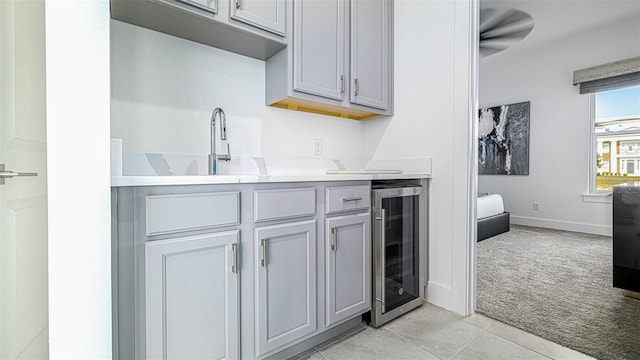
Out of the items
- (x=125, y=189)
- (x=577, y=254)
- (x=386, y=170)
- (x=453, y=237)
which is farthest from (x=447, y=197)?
(x=577, y=254)

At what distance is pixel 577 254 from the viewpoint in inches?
119

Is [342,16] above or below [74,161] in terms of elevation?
above

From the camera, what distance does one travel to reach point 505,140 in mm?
4645

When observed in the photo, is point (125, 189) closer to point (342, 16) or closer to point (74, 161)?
point (74, 161)

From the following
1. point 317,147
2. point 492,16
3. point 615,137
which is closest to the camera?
point 317,147

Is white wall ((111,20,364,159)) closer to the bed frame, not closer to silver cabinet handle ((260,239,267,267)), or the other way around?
silver cabinet handle ((260,239,267,267))

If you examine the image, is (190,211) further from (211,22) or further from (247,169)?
(211,22)

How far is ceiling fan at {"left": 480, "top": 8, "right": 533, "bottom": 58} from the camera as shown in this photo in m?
2.69

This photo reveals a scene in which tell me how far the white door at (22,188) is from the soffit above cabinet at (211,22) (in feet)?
1.64

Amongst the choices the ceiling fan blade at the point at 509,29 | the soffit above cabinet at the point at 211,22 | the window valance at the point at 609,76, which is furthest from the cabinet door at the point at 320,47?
the window valance at the point at 609,76

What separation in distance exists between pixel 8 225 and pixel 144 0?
3.27 feet

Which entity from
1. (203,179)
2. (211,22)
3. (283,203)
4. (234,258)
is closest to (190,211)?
(203,179)

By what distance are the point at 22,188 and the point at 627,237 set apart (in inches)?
127

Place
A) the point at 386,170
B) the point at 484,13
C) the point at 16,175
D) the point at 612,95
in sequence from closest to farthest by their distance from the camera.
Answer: the point at 16,175 < the point at 386,170 < the point at 484,13 < the point at 612,95
